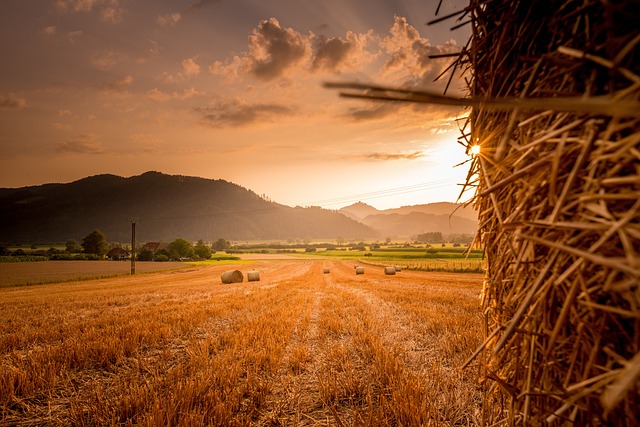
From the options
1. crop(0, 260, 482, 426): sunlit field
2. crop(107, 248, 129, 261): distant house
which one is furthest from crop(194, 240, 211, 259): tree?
crop(0, 260, 482, 426): sunlit field

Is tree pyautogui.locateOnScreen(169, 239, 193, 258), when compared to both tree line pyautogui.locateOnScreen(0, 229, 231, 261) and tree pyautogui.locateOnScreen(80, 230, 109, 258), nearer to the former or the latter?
tree line pyautogui.locateOnScreen(0, 229, 231, 261)

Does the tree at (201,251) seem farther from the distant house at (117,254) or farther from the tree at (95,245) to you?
the tree at (95,245)

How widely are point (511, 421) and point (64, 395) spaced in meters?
5.88

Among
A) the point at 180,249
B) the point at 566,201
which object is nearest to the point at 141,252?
the point at 180,249

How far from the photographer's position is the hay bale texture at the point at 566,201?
148cm

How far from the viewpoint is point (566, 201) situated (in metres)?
1.81

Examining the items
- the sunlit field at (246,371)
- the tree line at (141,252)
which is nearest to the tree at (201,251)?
the tree line at (141,252)

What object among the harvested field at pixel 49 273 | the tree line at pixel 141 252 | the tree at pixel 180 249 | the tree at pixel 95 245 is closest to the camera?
the harvested field at pixel 49 273

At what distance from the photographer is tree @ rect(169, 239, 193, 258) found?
8450 cm

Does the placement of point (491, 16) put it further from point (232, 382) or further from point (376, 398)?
point (232, 382)

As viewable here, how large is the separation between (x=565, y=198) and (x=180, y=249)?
9421 cm

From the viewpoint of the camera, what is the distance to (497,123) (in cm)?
248

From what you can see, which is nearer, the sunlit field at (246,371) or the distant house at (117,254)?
the sunlit field at (246,371)

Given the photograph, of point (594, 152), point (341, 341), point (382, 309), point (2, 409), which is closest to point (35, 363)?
point (2, 409)
